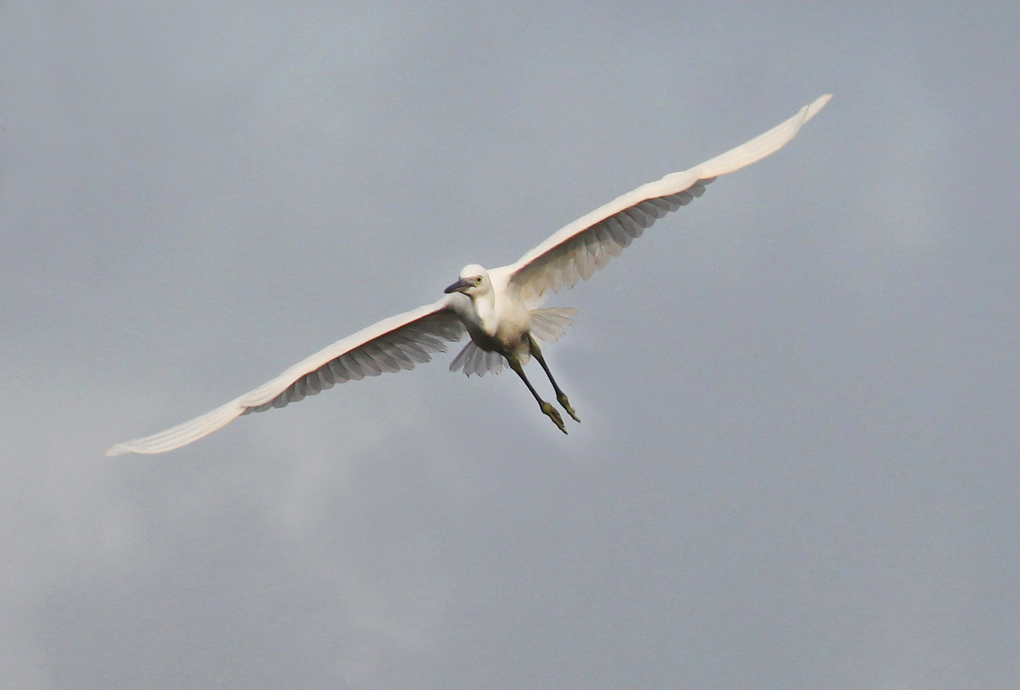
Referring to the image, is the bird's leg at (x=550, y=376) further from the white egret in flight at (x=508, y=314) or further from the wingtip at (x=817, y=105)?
the wingtip at (x=817, y=105)

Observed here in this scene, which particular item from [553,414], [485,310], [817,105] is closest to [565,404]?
[553,414]

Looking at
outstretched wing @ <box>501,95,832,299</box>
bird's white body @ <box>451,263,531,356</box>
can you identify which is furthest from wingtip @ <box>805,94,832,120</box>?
bird's white body @ <box>451,263,531,356</box>

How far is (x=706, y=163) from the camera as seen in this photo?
2388cm

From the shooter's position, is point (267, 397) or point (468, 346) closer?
point (267, 397)

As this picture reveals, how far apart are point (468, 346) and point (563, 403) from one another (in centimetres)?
184

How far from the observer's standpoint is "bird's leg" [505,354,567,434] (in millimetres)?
25094

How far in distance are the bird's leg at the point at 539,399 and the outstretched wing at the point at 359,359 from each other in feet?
4.18

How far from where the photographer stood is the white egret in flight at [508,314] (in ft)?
77.7

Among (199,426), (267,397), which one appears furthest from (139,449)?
(267,397)

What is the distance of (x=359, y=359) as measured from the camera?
85.8 feet

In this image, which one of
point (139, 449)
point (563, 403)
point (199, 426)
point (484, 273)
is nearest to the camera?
point (139, 449)

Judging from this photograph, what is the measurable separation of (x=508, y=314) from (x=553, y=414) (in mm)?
1977

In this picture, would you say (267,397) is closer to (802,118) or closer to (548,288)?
(548,288)

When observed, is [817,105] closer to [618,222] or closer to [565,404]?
[618,222]
